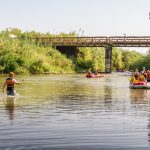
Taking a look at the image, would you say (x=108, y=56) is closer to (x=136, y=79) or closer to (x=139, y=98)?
(x=136, y=79)

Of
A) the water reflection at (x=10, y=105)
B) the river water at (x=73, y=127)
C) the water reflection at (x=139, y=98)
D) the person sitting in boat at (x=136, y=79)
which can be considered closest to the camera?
the river water at (x=73, y=127)

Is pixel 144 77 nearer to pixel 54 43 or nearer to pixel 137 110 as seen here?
pixel 137 110

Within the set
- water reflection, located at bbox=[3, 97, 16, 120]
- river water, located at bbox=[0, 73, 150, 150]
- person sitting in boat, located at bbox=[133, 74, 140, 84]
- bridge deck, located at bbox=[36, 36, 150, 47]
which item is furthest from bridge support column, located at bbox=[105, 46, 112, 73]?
river water, located at bbox=[0, 73, 150, 150]

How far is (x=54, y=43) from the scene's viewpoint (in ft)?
319

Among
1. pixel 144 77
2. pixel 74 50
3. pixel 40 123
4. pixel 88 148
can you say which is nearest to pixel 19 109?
pixel 40 123

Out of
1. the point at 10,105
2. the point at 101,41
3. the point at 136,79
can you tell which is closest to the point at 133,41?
the point at 101,41

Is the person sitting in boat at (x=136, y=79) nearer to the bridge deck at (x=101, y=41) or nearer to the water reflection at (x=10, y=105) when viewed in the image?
the water reflection at (x=10, y=105)

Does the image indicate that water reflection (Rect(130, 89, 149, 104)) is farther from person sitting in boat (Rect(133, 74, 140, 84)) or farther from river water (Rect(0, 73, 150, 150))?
person sitting in boat (Rect(133, 74, 140, 84))

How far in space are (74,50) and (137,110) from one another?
80.3 m

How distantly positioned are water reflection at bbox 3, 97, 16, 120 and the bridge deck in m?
65.8

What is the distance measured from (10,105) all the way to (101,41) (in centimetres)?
7203

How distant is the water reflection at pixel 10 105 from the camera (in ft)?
61.0

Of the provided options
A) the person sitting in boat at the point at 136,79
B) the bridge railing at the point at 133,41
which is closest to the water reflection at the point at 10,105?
the person sitting in boat at the point at 136,79

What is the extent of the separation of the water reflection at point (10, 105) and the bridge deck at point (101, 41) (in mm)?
65845
